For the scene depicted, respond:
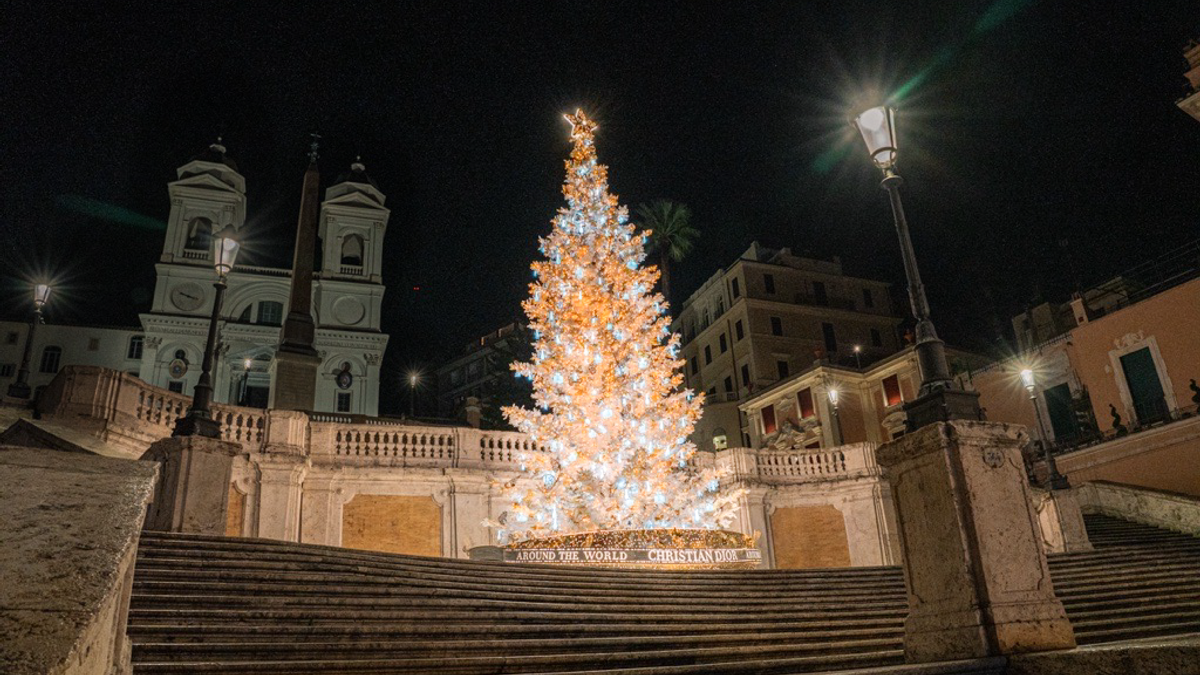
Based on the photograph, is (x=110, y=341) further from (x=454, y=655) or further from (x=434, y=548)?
(x=454, y=655)

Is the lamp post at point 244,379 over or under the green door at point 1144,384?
over

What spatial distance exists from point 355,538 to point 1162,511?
22.3m

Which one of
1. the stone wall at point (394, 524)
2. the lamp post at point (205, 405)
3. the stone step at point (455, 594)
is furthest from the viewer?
the stone wall at point (394, 524)

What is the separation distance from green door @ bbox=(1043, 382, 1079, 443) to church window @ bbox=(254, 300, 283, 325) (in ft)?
155

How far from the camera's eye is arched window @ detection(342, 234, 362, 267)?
5259 centimetres

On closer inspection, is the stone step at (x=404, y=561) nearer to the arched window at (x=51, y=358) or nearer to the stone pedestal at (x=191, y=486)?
the stone pedestal at (x=191, y=486)

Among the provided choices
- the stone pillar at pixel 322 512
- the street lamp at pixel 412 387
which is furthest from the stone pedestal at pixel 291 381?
the street lamp at pixel 412 387

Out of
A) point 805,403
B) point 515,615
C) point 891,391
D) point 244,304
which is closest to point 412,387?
point 244,304

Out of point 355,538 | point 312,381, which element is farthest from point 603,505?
point 312,381

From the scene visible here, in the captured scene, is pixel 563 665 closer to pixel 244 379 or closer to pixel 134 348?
pixel 244 379

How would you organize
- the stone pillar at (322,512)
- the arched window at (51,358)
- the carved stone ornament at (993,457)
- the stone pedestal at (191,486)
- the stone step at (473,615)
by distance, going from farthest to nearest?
1. the arched window at (51,358)
2. the stone pillar at (322,512)
3. the stone pedestal at (191,486)
4. the carved stone ornament at (993,457)
5. the stone step at (473,615)

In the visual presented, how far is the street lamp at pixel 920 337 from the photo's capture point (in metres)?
6.40

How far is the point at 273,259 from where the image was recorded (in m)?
66.2

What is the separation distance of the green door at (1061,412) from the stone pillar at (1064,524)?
57.0ft
